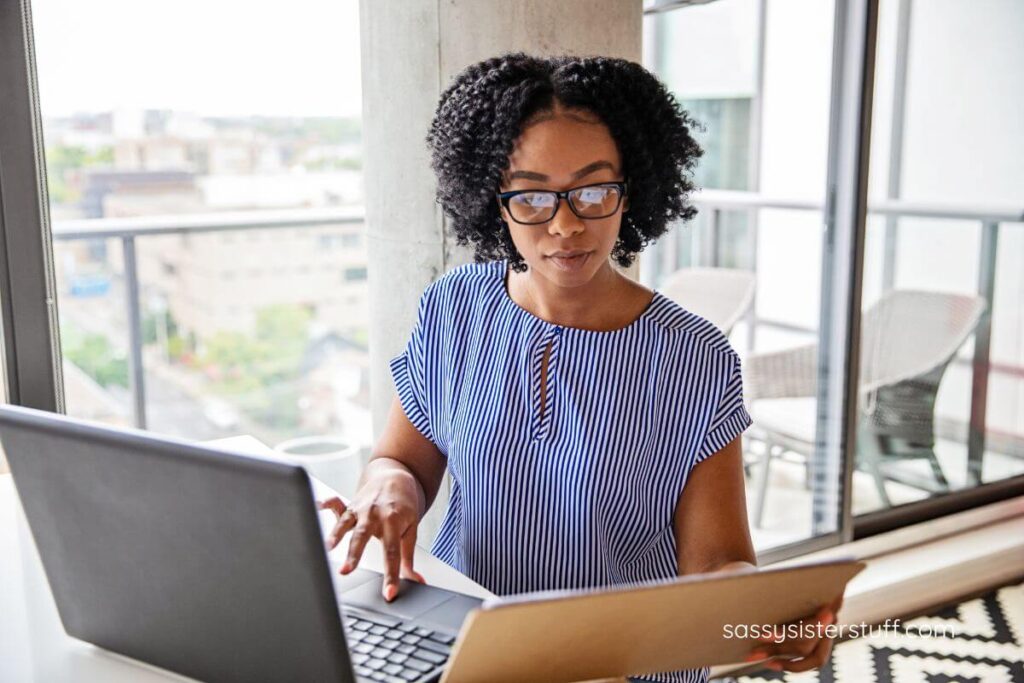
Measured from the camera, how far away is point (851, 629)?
274cm

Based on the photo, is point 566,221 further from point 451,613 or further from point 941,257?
point 941,257

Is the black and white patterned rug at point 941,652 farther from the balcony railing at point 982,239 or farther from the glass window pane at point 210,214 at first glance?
the glass window pane at point 210,214

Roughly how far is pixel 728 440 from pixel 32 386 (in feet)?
4.73

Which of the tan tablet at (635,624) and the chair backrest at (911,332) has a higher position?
the tan tablet at (635,624)

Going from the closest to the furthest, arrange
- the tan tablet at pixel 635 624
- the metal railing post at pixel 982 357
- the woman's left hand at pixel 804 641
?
the tan tablet at pixel 635 624, the woman's left hand at pixel 804 641, the metal railing post at pixel 982 357

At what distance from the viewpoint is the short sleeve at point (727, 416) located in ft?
4.45

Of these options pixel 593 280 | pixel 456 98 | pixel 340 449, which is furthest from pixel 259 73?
pixel 593 280

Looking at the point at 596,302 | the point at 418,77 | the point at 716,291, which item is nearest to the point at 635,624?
the point at 596,302

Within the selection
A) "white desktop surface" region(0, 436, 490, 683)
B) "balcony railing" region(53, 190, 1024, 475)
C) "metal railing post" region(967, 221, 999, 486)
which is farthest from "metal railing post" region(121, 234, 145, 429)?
"metal railing post" region(967, 221, 999, 486)

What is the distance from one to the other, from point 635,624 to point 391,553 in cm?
42

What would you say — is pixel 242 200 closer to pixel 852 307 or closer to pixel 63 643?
pixel 852 307

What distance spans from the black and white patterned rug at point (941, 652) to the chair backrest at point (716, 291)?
129 cm

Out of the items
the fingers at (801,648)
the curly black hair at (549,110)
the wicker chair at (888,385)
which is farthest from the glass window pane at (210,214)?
A: the fingers at (801,648)

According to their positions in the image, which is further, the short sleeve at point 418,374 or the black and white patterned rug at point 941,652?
the black and white patterned rug at point 941,652
